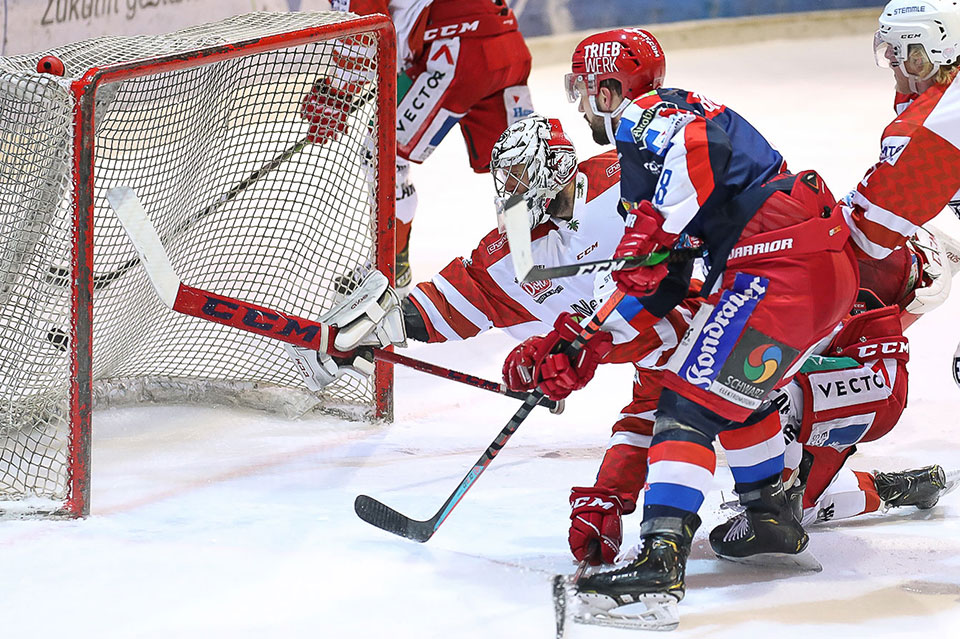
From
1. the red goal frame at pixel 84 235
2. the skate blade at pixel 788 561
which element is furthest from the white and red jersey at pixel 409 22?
the skate blade at pixel 788 561

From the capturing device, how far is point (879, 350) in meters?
2.96

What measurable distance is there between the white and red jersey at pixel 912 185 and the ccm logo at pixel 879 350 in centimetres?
26

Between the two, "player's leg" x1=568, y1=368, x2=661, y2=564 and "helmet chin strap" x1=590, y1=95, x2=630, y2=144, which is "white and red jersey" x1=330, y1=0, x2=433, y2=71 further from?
"player's leg" x1=568, y1=368, x2=661, y2=564

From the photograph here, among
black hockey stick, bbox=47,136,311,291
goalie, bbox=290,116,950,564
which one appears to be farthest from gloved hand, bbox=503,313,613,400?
black hockey stick, bbox=47,136,311,291

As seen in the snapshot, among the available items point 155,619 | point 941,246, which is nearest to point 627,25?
point 941,246

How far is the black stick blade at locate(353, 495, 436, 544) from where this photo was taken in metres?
2.68

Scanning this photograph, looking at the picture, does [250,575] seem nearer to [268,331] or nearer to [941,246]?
[268,331]

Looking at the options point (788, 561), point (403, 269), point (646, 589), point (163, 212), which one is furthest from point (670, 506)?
point (403, 269)

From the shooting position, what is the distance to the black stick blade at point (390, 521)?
105 inches

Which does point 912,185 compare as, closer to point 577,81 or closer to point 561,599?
point 577,81

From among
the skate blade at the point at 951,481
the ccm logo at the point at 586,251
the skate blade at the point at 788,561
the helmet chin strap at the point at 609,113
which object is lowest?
the skate blade at the point at 951,481

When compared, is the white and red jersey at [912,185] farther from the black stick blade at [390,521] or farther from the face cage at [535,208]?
the black stick blade at [390,521]

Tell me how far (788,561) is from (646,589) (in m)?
0.45

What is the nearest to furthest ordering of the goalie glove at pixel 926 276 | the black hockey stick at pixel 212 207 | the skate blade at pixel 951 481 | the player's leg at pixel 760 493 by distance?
the player's leg at pixel 760 493 < the skate blade at pixel 951 481 < the goalie glove at pixel 926 276 < the black hockey stick at pixel 212 207
